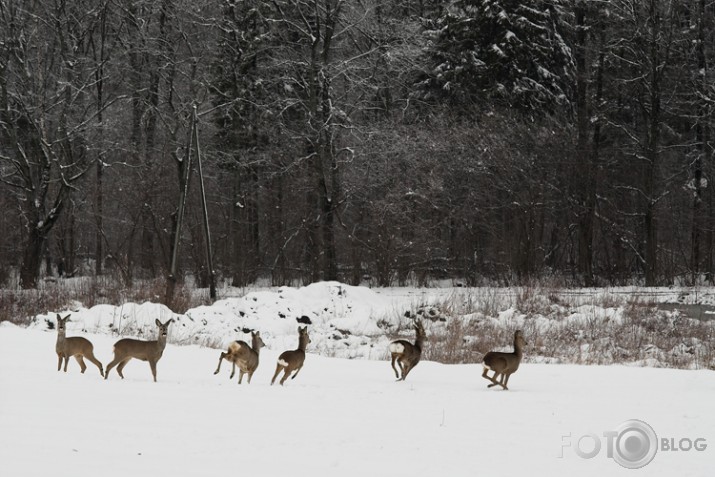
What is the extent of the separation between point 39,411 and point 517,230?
2552cm

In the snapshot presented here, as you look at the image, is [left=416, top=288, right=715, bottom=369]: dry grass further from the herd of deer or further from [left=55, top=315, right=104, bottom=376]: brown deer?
[left=55, top=315, right=104, bottom=376]: brown deer

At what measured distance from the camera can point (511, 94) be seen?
3475 centimetres

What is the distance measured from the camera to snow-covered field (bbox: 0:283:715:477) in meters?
6.32

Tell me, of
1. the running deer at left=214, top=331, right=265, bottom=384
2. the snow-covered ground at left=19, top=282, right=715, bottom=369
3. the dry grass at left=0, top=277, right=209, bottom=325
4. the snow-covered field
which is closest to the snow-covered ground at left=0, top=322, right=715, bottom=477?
the snow-covered field

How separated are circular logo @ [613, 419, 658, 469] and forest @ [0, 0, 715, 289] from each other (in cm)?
2124

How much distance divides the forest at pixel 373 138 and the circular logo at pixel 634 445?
2124cm

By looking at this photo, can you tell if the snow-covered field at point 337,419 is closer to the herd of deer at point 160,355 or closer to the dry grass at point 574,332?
the herd of deer at point 160,355

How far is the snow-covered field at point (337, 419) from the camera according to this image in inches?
249

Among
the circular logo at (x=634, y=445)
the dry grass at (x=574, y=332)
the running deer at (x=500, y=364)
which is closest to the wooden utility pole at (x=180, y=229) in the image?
the dry grass at (x=574, y=332)

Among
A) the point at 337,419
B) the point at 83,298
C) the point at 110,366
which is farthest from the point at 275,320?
the point at 337,419

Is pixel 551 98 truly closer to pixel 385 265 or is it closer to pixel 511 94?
pixel 511 94

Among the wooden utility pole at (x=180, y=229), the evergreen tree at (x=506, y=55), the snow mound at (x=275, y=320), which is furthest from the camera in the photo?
the evergreen tree at (x=506, y=55)

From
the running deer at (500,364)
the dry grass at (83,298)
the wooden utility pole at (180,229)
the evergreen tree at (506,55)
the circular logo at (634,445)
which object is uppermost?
the evergreen tree at (506,55)

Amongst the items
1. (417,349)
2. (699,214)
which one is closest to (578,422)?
(417,349)
